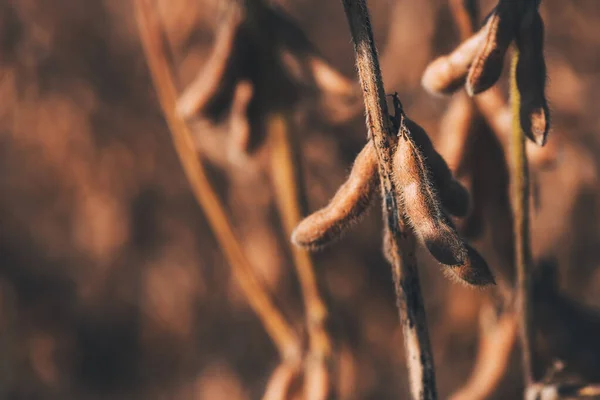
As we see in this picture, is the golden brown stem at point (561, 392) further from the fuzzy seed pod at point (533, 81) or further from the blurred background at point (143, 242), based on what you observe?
the blurred background at point (143, 242)

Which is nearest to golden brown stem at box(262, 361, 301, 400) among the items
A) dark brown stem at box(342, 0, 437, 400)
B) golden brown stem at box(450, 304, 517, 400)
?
golden brown stem at box(450, 304, 517, 400)

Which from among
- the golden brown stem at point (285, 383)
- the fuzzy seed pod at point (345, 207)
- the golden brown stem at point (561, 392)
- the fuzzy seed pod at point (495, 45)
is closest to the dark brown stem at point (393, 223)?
the fuzzy seed pod at point (345, 207)

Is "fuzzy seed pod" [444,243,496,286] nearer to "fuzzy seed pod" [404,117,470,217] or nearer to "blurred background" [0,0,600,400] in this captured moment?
"fuzzy seed pod" [404,117,470,217]

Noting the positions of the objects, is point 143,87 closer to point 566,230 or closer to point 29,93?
point 29,93

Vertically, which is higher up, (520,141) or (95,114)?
(95,114)

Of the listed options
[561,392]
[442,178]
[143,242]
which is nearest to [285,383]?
[561,392]

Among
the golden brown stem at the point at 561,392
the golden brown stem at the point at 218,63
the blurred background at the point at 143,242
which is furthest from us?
the blurred background at the point at 143,242

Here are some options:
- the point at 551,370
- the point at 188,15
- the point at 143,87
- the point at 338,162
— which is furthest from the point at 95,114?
the point at 551,370
